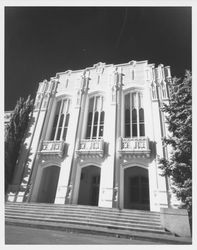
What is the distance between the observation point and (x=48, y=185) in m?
14.7

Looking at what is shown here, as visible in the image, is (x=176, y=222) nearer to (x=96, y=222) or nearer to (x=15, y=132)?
(x=96, y=222)

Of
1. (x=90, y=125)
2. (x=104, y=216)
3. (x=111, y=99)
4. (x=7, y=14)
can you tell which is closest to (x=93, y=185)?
(x=90, y=125)

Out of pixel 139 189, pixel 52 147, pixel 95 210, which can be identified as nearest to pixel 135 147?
pixel 139 189

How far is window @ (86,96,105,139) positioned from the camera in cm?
1402

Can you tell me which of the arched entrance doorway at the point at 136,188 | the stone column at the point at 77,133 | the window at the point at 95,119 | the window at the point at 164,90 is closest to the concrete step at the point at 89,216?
the stone column at the point at 77,133

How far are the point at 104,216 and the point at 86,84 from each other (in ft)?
39.4

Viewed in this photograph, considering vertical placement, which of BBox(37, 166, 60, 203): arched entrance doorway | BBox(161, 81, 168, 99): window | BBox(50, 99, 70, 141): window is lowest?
BBox(37, 166, 60, 203): arched entrance doorway

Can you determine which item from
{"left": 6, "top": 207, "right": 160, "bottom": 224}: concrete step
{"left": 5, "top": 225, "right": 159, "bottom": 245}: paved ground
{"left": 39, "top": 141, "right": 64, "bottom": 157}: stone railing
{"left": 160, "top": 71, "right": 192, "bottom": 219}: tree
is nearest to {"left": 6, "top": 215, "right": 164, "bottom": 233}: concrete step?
{"left": 6, "top": 207, "right": 160, "bottom": 224}: concrete step

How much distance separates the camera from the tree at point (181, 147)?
787 centimetres

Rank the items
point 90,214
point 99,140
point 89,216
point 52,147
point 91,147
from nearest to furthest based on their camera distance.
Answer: point 89,216
point 90,214
point 91,147
point 99,140
point 52,147

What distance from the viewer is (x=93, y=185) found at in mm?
14961

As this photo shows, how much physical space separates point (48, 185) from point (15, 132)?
5783 millimetres

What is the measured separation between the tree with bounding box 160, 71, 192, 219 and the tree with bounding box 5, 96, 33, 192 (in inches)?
467

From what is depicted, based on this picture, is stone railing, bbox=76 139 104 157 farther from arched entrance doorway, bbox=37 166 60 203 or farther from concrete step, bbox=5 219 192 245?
concrete step, bbox=5 219 192 245
